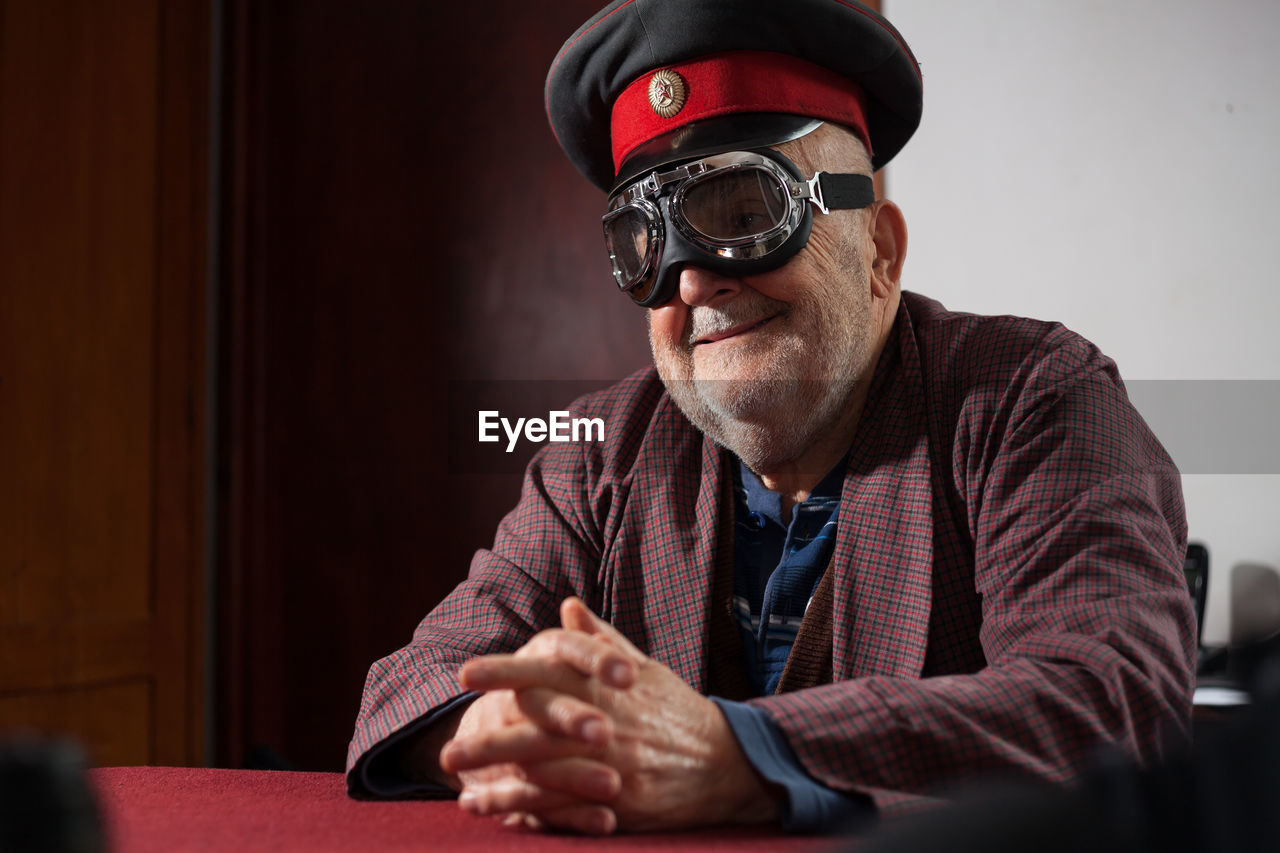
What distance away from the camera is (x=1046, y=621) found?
3.46ft

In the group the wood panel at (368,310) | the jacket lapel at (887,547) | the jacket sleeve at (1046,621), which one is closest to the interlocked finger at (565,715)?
the jacket sleeve at (1046,621)

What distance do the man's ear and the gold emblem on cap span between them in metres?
0.33

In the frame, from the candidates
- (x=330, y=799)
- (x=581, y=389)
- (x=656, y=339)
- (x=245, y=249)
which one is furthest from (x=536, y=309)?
(x=330, y=799)

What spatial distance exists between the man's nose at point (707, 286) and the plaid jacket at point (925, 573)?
9.1 inches

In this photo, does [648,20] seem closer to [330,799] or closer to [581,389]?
[330,799]

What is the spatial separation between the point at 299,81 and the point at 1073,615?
2.56 metres

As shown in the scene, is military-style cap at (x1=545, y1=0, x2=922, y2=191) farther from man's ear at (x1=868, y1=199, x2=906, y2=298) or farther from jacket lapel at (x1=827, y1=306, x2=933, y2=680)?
jacket lapel at (x1=827, y1=306, x2=933, y2=680)

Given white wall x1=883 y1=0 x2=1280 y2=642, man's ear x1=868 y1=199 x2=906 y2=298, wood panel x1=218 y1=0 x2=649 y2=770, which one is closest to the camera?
man's ear x1=868 y1=199 x2=906 y2=298

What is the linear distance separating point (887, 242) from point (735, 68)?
1.17 ft

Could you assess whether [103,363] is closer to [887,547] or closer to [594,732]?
[887,547]

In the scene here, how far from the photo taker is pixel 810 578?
138 centimetres

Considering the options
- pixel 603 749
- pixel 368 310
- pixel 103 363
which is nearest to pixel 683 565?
pixel 603 749

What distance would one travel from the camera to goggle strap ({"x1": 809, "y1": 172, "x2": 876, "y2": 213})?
1.43 meters

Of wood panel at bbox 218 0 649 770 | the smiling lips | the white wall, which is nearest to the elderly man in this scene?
the smiling lips
